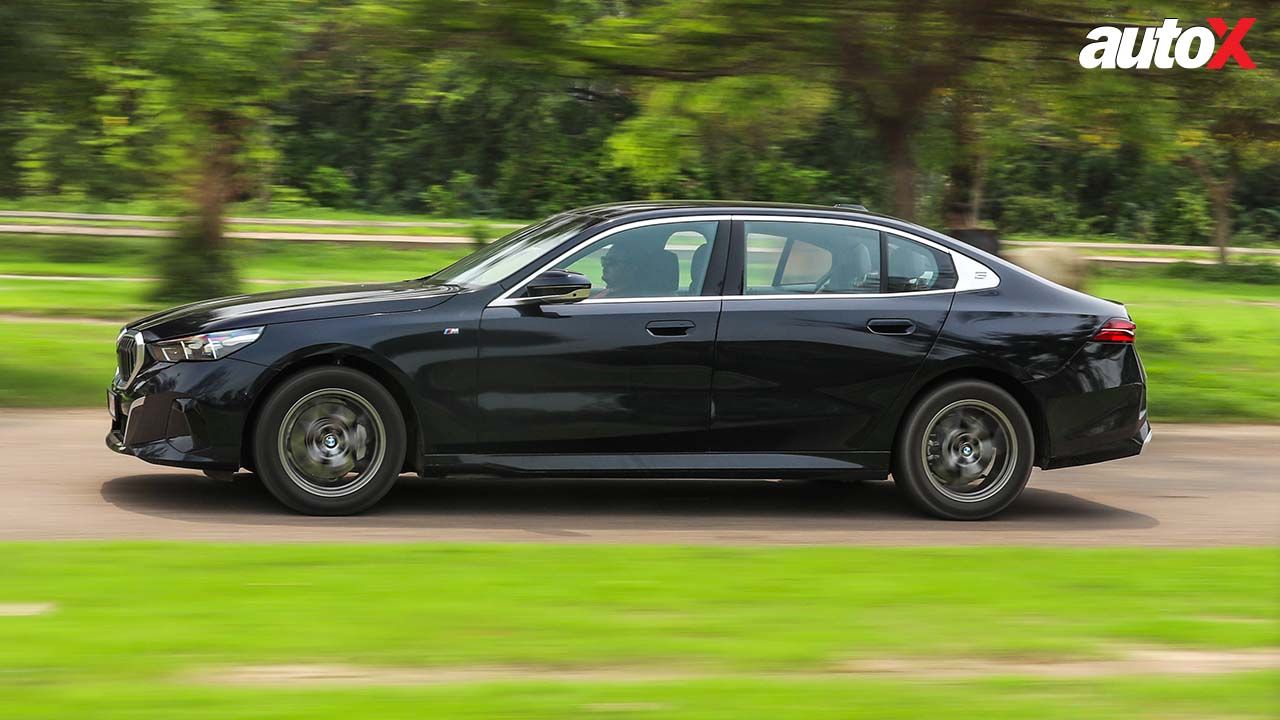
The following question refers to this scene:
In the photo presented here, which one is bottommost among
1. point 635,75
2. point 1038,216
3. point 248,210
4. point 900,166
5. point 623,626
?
point 623,626

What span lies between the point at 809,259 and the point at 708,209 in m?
0.60

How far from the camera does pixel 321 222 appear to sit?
37.9m

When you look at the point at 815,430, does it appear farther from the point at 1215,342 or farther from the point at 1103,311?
the point at 1215,342

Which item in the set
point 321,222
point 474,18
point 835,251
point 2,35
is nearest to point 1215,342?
point 474,18

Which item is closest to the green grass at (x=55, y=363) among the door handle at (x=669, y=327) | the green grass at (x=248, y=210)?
the door handle at (x=669, y=327)

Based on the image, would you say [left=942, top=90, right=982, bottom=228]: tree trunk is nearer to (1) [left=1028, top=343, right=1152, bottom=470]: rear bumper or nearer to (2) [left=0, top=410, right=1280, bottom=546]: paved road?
(2) [left=0, top=410, right=1280, bottom=546]: paved road

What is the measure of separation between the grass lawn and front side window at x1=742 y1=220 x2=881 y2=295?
5.88 ft

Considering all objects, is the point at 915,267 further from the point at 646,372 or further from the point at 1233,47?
the point at 1233,47

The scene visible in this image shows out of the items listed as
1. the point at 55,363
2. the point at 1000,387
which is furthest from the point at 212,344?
the point at 55,363

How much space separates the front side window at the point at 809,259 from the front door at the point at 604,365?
0.32 meters

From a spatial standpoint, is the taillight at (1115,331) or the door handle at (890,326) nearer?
the door handle at (890,326)

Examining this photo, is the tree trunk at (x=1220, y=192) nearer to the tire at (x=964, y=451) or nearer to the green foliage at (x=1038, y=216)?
the green foliage at (x=1038, y=216)

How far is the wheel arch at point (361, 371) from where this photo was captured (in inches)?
311

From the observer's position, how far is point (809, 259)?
8547 millimetres
